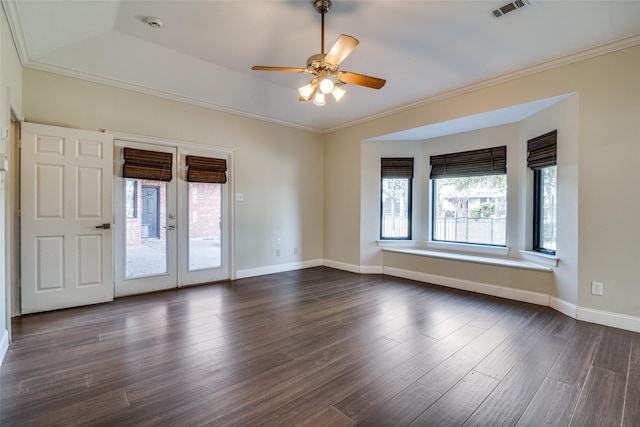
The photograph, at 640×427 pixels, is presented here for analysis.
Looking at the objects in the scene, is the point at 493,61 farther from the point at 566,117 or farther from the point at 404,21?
the point at 404,21

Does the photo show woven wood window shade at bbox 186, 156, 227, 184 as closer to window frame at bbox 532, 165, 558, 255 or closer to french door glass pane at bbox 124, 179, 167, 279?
french door glass pane at bbox 124, 179, 167, 279

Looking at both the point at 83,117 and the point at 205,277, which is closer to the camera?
the point at 83,117

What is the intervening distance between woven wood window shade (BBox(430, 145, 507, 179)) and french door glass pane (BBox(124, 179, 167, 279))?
4.45 metres

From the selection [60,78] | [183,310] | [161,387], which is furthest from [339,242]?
[60,78]

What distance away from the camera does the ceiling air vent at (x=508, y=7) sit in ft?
8.61

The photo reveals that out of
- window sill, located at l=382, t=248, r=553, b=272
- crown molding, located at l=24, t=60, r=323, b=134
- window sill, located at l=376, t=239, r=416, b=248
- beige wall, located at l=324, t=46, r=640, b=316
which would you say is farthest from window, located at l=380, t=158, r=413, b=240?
beige wall, located at l=324, t=46, r=640, b=316

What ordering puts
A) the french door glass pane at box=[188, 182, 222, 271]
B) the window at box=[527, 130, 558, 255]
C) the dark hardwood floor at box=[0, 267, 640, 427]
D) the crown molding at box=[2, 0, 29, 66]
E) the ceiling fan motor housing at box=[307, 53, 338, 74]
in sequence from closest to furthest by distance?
the dark hardwood floor at box=[0, 267, 640, 427] < the crown molding at box=[2, 0, 29, 66] < the ceiling fan motor housing at box=[307, 53, 338, 74] < the window at box=[527, 130, 558, 255] < the french door glass pane at box=[188, 182, 222, 271]

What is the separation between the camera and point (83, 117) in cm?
365

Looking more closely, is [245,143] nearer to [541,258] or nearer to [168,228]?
[168,228]

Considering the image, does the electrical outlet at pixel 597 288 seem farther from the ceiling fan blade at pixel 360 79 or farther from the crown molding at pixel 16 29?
the crown molding at pixel 16 29

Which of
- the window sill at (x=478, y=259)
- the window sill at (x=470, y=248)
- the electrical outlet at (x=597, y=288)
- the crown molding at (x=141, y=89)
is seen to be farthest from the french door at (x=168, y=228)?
the electrical outlet at (x=597, y=288)

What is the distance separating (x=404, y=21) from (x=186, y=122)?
10.6 feet

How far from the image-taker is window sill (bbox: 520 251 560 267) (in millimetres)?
3623

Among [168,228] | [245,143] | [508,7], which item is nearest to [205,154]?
[245,143]
